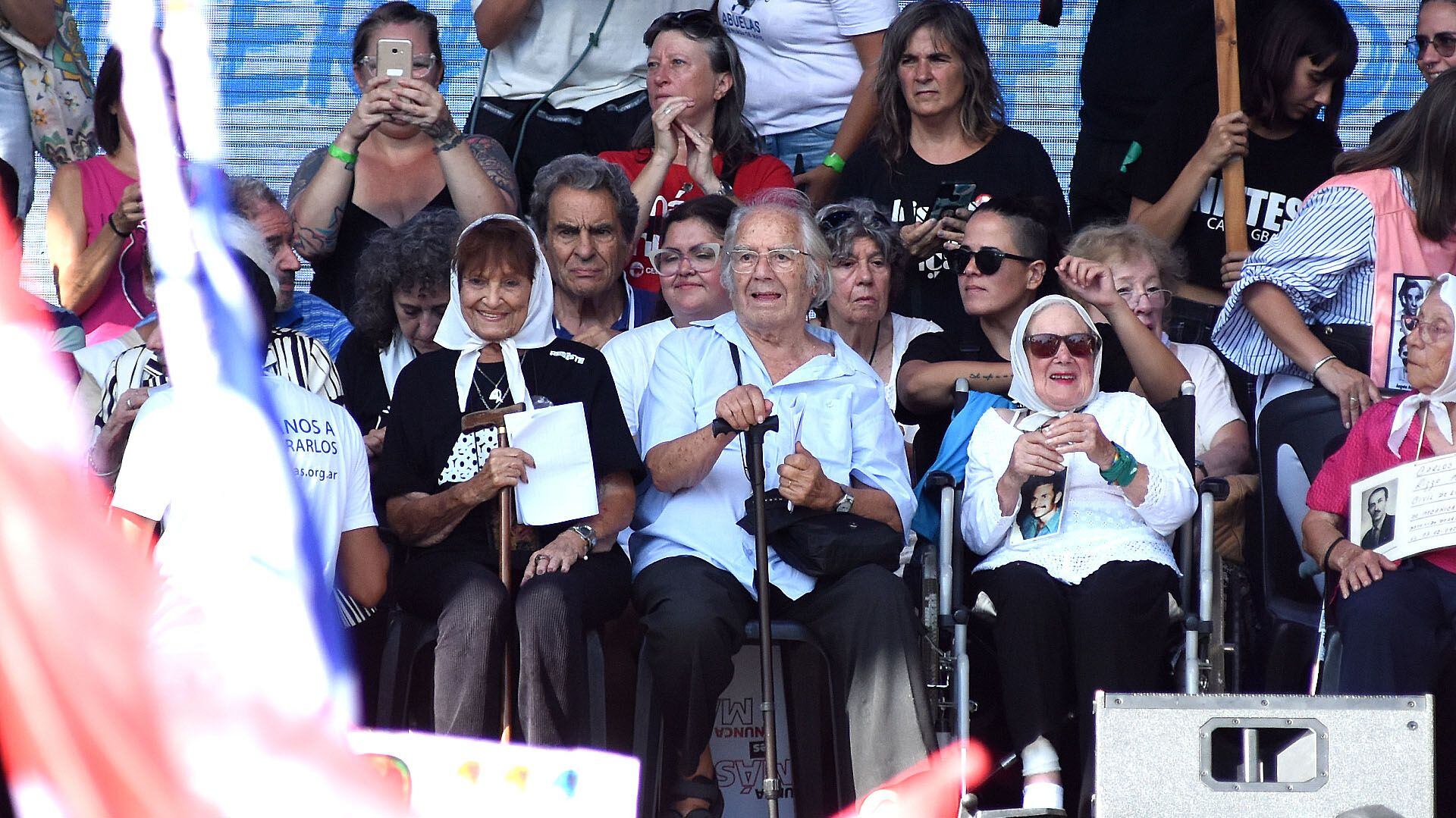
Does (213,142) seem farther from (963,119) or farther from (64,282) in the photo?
(963,119)

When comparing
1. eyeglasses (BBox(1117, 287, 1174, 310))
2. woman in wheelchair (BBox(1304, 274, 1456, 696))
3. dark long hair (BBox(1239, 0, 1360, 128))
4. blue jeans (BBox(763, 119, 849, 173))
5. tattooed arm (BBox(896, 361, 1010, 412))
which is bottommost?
woman in wheelchair (BBox(1304, 274, 1456, 696))

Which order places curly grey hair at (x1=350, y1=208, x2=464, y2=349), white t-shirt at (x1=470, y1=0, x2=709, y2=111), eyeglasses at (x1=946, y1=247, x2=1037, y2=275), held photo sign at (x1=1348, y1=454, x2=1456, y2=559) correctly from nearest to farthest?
held photo sign at (x1=1348, y1=454, x2=1456, y2=559) < curly grey hair at (x1=350, y1=208, x2=464, y2=349) < eyeglasses at (x1=946, y1=247, x2=1037, y2=275) < white t-shirt at (x1=470, y1=0, x2=709, y2=111)

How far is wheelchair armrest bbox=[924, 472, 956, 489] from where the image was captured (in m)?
4.21

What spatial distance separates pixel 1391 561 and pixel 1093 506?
0.69m

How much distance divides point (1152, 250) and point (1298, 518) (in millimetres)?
1043

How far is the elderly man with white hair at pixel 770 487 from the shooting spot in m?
3.92

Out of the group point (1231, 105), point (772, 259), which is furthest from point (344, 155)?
point (1231, 105)

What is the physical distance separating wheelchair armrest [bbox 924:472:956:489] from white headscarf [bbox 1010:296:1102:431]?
0.30 m

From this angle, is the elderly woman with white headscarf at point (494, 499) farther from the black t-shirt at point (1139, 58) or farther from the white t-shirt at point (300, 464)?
the black t-shirt at point (1139, 58)

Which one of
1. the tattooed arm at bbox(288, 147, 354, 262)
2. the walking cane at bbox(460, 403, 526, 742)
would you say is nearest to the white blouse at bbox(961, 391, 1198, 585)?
the walking cane at bbox(460, 403, 526, 742)

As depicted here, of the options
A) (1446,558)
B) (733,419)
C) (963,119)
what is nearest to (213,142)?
(963,119)

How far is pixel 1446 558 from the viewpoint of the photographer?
13.1ft

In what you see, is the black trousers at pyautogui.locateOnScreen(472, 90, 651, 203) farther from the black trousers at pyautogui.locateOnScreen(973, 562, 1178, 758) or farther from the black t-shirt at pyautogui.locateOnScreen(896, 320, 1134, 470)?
the black trousers at pyautogui.locateOnScreen(973, 562, 1178, 758)

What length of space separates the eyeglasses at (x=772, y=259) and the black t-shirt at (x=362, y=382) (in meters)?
1.00
